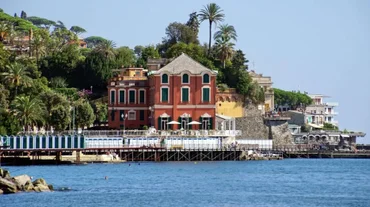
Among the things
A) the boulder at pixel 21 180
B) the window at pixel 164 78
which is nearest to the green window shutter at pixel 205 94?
the window at pixel 164 78

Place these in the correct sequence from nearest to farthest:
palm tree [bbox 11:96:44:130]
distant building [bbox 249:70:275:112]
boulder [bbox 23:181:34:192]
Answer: boulder [bbox 23:181:34:192], palm tree [bbox 11:96:44:130], distant building [bbox 249:70:275:112]

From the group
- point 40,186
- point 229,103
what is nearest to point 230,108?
point 229,103

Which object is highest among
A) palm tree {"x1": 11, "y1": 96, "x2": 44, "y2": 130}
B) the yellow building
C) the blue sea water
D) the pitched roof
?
the pitched roof

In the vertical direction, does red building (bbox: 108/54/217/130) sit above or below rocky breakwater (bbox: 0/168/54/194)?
above

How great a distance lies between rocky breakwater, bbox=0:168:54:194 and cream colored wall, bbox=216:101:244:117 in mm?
60270

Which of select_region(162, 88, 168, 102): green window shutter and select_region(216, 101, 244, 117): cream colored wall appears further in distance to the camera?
select_region(216, 101, 244, 117): cream colored wall

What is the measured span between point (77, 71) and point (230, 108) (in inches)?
924

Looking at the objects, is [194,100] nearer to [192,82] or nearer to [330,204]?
[192,82]

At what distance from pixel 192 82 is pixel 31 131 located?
18809mm

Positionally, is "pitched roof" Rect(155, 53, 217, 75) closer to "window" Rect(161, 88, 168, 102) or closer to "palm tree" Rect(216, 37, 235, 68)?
"window" Rect(161, 88, 168, 102)

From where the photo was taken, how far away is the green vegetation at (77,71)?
443ft

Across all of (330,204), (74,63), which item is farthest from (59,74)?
(330,204)

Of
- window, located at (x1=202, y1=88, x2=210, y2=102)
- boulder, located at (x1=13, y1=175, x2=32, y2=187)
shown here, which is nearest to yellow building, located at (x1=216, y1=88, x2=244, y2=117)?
window, located at (x1=202, y1=88, x2=210, y2=102)

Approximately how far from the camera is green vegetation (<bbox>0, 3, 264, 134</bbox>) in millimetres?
135125
